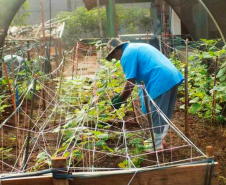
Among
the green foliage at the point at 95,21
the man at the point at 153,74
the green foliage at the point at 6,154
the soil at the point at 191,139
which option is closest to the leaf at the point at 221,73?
the man at the point at 153,74

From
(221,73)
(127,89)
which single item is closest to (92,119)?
(127,89)

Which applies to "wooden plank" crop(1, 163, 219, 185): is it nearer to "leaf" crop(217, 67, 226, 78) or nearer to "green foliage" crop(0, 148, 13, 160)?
"green foliage" crop(0, 148, 13, 160)

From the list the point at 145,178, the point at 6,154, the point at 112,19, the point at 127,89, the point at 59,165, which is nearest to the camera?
the point at 59,165

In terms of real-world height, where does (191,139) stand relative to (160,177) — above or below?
below

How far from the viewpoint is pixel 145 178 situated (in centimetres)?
226

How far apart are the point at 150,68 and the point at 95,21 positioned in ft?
43.0

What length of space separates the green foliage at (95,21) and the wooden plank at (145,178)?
49.0 feet

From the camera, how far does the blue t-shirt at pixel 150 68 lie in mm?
4250

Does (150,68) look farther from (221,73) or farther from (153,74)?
(221,73)

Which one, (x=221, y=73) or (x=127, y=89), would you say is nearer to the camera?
(x=127, y=89)

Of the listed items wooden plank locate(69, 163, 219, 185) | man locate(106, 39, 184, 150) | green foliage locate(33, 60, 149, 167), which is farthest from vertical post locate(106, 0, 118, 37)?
wooden plank locate(69, 163, 219, 185)

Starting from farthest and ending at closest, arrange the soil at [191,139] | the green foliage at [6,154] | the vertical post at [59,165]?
the green foliage at [6,154]
the soil at [191,139]
the vertical post at [59,165]

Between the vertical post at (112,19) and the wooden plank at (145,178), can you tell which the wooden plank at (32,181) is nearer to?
the wooden plank at (145,178)

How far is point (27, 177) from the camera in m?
2.25
